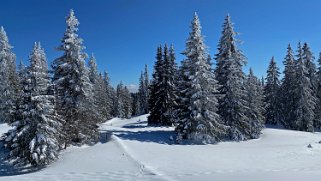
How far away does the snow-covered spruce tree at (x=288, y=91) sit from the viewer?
165 ft

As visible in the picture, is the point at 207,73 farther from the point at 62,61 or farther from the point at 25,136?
the point at 25,136

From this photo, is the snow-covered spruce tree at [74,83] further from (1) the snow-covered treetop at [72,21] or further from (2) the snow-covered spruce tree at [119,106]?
(2) the snow-covered spruce tree at [119,106]

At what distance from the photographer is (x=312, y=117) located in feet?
157

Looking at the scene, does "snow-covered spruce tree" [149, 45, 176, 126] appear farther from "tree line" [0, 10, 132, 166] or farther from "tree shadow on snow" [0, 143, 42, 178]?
"tree shadow on snow" [0, 143, 42, 178]

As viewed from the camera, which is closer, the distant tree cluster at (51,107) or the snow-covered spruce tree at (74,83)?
the distant tree cluster at (51,107)

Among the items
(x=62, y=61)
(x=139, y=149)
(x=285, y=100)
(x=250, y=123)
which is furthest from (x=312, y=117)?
(x=62, y=61)

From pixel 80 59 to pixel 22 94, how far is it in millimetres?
8676

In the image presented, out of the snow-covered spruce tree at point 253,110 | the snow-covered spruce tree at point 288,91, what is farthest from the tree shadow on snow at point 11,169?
the snow-covered spruce tree at point 288,91

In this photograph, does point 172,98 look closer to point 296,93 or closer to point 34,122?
point 296,93

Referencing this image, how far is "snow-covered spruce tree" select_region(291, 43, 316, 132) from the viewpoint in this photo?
4744cm

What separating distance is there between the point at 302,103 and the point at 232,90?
17647 millimetres

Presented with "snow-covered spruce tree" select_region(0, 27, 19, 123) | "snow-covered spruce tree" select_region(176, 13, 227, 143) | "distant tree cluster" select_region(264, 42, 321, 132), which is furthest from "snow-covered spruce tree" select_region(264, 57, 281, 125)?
"snow-covered spruce tree" select_region(0, 27, 19, 123)

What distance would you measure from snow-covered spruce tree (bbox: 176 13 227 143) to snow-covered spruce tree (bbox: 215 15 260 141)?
6.20 ft

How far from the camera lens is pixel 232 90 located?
36031mm
